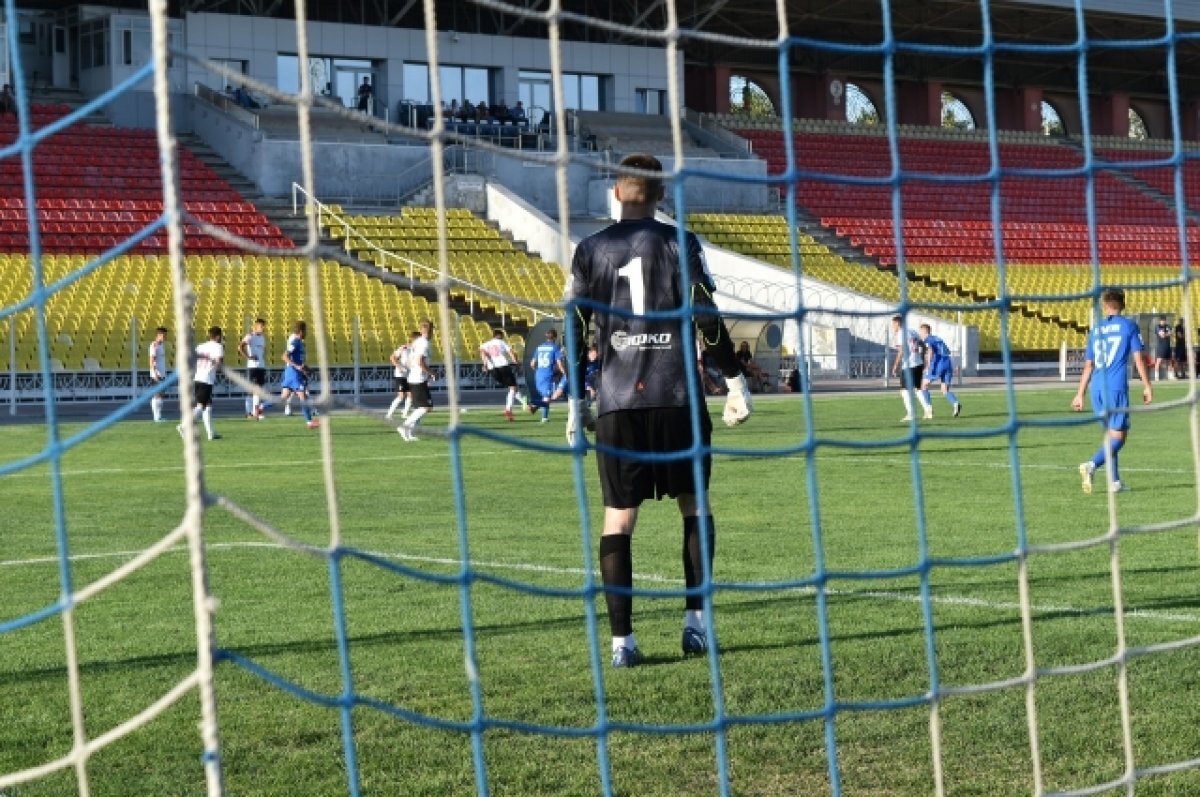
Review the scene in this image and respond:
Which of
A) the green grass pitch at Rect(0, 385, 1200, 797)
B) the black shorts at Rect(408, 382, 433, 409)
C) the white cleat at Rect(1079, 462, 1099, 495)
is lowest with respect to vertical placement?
the green grass pitch at Rect(0, 385, 1200, 797)

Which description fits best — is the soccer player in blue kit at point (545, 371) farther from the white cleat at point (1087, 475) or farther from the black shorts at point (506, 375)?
the white cleat at point (1087, 475)

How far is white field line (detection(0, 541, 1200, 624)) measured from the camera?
7657 millimetres

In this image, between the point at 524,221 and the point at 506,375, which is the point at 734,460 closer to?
the point at 506,375

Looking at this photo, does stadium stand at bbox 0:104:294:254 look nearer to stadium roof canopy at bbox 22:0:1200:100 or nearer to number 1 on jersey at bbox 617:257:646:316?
stadium roof canopy at bbox 22:0:1200:100

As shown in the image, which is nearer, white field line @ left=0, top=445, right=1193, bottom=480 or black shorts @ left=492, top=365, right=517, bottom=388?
white field line @ left=0, top=445, right=1193, bottom=480

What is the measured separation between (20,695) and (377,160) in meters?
34.0

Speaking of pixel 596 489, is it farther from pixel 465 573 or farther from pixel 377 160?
pixel 377 160

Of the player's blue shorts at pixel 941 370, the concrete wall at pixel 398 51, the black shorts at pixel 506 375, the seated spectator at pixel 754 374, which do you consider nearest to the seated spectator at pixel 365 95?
the concrete wall at pixel 398 51

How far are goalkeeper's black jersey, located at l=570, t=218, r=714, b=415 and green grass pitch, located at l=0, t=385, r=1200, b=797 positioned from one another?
1.00 metres

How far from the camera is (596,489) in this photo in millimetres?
15008

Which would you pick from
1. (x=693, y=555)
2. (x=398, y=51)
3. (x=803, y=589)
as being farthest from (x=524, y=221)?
(x=693, y=555)

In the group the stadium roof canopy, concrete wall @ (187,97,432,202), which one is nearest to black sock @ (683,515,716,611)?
the stadium roof canopy

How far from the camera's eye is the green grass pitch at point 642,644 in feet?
17.1

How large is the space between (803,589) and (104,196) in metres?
30.5
